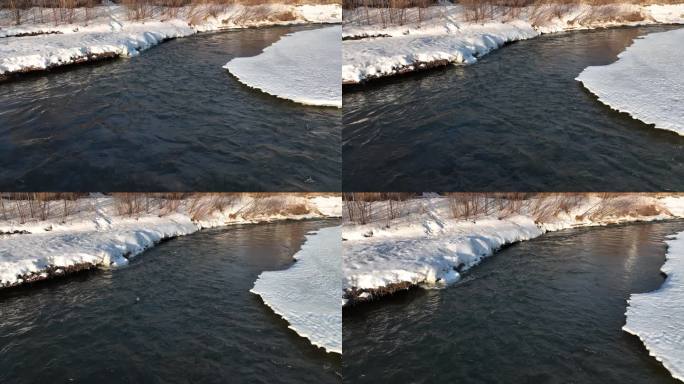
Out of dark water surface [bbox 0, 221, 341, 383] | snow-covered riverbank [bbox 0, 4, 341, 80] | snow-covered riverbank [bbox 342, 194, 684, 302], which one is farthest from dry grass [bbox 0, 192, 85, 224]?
snow-covered riverbank [bbox 342, 194, 684, 302]

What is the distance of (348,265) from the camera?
24.6 ft

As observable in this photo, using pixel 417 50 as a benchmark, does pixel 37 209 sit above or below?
below

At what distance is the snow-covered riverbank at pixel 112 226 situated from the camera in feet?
26.6

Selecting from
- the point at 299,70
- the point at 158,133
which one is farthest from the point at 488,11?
the point at 158,133

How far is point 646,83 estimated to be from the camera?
9688mm

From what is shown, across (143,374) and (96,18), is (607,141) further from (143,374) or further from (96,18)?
(96,18)

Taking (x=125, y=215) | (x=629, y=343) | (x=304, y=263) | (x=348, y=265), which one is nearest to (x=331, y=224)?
(x=304, y=263)

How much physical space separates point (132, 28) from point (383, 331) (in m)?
9.46

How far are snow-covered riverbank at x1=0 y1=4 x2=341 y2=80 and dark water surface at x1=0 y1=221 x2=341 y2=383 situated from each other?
4.92m

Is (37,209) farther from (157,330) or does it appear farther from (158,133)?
(157,330)

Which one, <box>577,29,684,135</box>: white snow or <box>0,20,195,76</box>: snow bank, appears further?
<box>0,20,195,76</box>: snow bank

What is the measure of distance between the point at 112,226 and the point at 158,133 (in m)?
2.17

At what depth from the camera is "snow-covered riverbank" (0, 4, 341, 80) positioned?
429 inches

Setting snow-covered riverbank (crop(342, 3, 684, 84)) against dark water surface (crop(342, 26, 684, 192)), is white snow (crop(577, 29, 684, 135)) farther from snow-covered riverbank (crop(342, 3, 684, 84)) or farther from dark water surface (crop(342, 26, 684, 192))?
snow-covered riverbank (crop(342, 3, 684, 84))
